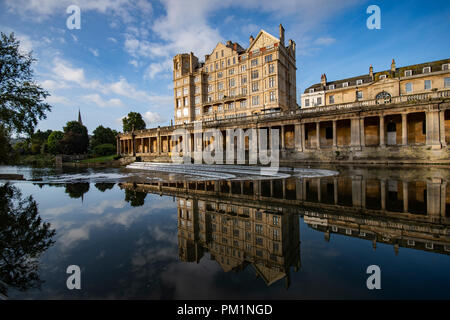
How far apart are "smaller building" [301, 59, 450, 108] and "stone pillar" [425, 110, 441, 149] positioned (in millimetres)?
12517

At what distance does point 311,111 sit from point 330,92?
26.1 m

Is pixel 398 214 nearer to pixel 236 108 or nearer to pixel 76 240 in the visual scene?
pixel 76 240

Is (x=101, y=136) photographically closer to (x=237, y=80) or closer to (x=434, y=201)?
(x=237, y=80)

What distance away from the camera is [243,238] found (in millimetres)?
4676

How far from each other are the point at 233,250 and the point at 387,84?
5279cm

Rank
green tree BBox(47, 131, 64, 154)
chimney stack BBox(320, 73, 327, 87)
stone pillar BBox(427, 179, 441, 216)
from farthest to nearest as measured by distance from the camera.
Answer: green tree BBox(47, 131, 64, 154), chimney stack BBox(320, 73, 327, 87), stone pillar BBox(427, 179, 441, 216)

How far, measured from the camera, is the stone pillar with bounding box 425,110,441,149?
72.8 feet

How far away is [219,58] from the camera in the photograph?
180 feet

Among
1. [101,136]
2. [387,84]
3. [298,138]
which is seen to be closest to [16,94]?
[298,138]

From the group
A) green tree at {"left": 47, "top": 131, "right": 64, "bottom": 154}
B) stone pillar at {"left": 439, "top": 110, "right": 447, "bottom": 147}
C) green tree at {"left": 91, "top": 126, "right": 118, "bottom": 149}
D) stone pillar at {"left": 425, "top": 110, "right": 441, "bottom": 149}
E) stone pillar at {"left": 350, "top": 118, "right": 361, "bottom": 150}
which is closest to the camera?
stone pillar at {"left": 439, "top": 110, "right": 447, "bottom": 147}

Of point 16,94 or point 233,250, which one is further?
point 16,94

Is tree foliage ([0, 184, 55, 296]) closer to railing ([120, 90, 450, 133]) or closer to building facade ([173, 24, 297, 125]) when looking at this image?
railing ([120, 90, 450, 133])

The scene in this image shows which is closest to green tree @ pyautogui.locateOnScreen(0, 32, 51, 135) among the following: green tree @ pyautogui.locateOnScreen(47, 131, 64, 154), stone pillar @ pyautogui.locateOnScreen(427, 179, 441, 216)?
stone pillar @ pyautogui.locateOnScreen(427, 179, 441, 216)
